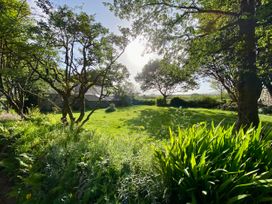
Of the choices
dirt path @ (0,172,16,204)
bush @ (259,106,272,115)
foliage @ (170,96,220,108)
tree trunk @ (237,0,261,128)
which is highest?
tree trunk @ (237,0,261,128)

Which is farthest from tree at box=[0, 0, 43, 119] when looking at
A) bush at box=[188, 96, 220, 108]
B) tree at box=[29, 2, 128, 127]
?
bush at box=[188, 96, 220, 108]

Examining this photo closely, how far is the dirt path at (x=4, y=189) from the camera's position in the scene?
3514 millimetres

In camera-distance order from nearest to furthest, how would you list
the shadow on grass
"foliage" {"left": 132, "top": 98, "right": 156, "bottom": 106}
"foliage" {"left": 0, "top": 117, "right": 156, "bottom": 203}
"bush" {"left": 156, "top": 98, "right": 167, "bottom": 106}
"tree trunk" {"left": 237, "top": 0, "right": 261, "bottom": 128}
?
"foliage" {"left": 0, "top": 117, "right": 156, "bottom": 203}, the shadow on grass, "tree trunk" {"left": 237, "top": 0, "right": 261, "bottom": 128}, "bush" {"left": 156, "top": 98, "right": 167, "bottom": 106}, "foliage" {"left": 132, "top": 98, "right": 156, "bottom": 106}

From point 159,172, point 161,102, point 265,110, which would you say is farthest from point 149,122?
point 161,102

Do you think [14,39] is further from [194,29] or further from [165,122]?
[165,122]

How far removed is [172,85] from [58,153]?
3497 cm

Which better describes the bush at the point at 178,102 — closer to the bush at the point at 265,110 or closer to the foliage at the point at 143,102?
the foliage at the point at 143,102

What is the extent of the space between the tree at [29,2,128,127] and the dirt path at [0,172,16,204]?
105 inches

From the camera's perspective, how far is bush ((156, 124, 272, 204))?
2.10 metres

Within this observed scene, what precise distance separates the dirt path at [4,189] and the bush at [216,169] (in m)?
2.32

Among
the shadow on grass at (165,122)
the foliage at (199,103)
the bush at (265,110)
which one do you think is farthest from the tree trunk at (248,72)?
the foliage at (199,103)

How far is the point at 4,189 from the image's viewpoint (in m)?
3.89

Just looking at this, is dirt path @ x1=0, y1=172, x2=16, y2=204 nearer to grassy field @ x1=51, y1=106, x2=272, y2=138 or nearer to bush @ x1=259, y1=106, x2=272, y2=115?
grassy field @ x1=51, y1=106, x2=272, y2=138

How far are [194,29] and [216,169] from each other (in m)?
6.49
